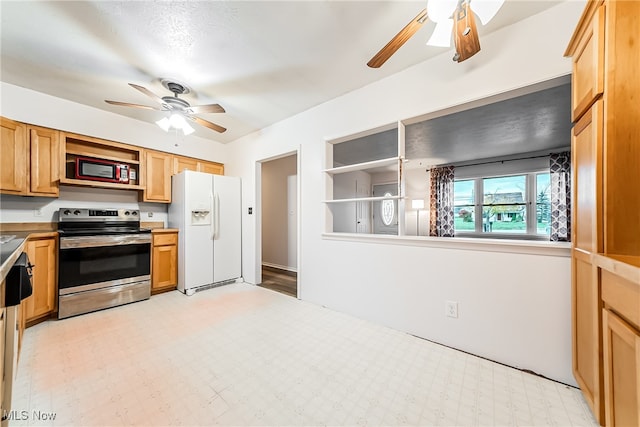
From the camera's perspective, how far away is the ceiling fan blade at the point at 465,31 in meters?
1.26

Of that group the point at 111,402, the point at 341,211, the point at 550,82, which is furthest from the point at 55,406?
the point at 341,211

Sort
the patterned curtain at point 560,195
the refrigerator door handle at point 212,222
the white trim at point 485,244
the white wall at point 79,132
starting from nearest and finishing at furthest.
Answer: the white trim at point 485,244
the white wall at point 79,132
the refrigerator door handle at point 212,222
the patterned curtain at point 560,195

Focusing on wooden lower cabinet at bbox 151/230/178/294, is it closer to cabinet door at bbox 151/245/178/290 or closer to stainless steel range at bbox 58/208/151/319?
cabinet door at bbox 151/245/178/290

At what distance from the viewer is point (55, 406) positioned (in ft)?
4.28

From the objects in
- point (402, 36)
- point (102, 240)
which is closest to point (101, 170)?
point (102, 240)

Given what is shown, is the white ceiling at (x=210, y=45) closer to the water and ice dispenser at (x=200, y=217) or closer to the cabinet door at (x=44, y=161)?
the cabinet door at (x=44, y=161)

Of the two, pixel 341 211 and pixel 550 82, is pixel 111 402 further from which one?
pixel 341 211

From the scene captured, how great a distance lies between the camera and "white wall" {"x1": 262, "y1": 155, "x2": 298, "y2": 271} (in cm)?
493

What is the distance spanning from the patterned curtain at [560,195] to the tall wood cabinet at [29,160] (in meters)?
7.55

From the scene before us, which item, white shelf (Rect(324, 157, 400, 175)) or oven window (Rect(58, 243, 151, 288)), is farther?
oven window (Rect(58, 243, 151, 288))

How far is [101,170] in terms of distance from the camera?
9.54 ft

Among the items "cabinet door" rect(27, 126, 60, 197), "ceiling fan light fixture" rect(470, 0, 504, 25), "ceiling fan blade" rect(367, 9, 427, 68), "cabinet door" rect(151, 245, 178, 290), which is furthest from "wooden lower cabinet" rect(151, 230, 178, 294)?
"ceiling fan light fixture" rect(470, 0, 504, 25)

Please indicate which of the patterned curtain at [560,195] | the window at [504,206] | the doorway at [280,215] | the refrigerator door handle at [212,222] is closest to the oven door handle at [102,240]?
the refrigerator door handle at [212,222]

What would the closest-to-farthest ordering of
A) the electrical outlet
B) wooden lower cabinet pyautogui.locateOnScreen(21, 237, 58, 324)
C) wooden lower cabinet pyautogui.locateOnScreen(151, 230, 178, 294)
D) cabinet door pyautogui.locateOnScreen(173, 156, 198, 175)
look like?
the electrical outlet, wooden lower cabinet pyautogui.locateOnScreen(21, 237, 58, 324), wooden lower cabinet pyautogui.locateOnScreen(151, 230, 178, 294), cabinet door pyautogui.locateOnScreen(173, 156, 198, 175)
